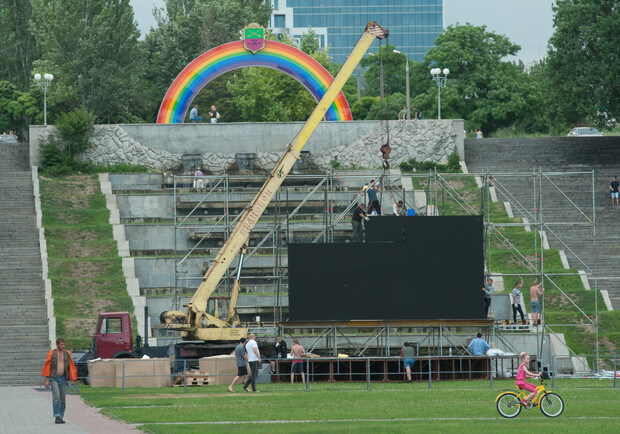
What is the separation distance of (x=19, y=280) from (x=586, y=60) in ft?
102

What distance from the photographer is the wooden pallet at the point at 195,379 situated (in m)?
32.1

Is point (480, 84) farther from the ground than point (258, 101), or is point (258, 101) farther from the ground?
point (480, 84)

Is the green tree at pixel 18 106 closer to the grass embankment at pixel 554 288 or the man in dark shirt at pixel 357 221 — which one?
the grass embankment at pixel 554 288

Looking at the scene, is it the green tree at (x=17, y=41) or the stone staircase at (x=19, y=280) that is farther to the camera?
the green tree at (x=17, y=41)

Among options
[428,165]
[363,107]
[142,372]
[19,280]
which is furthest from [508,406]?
[363,107]

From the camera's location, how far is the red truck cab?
3466cm

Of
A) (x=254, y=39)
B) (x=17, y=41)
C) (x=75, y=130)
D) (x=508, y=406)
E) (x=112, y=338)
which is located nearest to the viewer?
(x=508, y=406)

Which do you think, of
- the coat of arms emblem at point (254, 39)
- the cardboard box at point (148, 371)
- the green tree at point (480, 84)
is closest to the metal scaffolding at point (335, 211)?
the coat of arms emblem at point (254, 39)

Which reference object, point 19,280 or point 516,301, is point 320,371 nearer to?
point 516,301

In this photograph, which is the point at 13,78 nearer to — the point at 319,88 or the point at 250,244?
the point at 319,88

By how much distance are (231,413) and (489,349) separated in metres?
12.6

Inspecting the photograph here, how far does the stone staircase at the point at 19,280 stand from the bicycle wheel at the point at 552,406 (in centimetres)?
1855

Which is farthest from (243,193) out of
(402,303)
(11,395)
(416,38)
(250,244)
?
(416,38)

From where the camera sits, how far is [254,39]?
55.7 m
